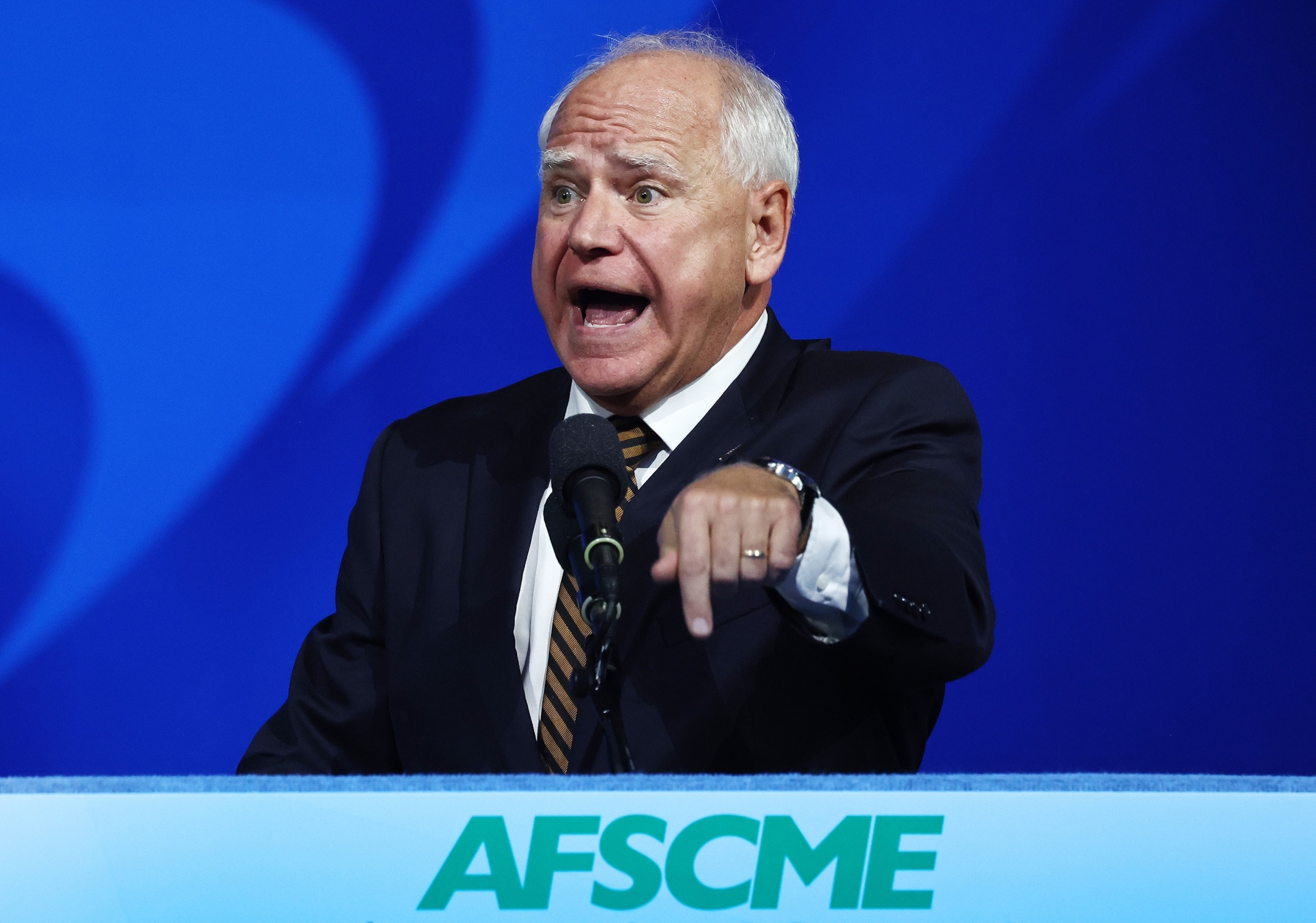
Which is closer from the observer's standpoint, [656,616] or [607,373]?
[656,616]

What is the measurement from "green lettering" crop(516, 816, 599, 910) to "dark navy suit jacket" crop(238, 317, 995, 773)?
1.67 feet

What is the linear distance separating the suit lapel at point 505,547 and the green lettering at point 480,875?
2.25ft

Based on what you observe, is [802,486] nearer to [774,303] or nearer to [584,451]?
[584,451]

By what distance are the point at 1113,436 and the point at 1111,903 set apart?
1.67 metres

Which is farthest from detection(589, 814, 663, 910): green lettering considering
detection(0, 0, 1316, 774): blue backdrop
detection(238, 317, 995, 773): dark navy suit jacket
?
detection(0, 0, 1316, 774): blue backdrop

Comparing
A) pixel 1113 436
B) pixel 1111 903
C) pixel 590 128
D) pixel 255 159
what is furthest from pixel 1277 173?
pixel 1111 903

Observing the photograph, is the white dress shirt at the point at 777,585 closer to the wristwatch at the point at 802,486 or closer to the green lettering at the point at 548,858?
the wristwatch at the point at 802,486

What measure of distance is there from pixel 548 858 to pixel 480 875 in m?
0.04

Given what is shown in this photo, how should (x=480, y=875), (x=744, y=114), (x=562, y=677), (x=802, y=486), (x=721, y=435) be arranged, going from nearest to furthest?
(x=480, y=875) → (x=802, y=486) → (x=562, y=677) → (x=721, y=435) → (x=744, y=114)

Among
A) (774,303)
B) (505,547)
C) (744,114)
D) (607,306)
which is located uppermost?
(774,303)

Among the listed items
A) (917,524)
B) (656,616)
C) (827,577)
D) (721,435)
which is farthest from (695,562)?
(721,435)

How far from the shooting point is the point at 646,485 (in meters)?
1.49

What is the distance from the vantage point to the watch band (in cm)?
99

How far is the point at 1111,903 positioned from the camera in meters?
0.69
